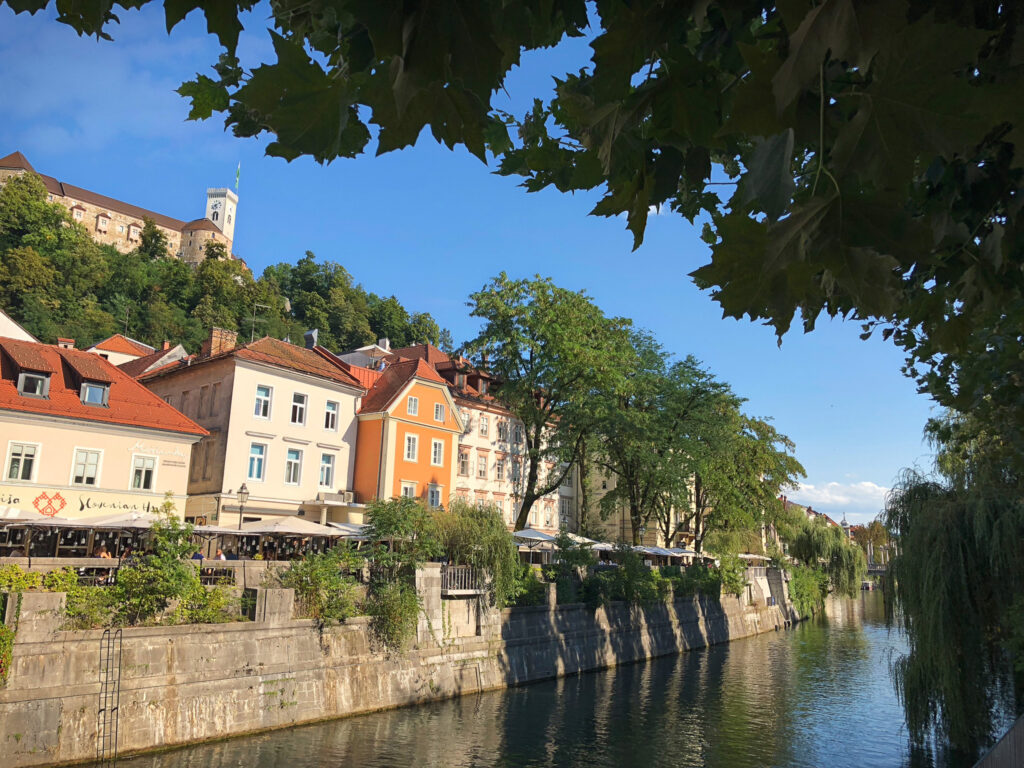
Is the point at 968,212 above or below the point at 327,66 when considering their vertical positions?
below

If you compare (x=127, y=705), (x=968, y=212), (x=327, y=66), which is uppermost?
(x=327, y=66)

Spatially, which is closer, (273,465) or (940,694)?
(940,694)

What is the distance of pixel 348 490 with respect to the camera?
1441 inches

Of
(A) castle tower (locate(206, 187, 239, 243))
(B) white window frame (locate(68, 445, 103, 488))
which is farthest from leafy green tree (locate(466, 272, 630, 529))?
(A) castle tower (locate(206, 187, 239, 243))

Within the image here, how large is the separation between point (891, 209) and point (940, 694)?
54.9 feet

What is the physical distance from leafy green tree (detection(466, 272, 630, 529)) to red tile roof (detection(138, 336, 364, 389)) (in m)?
6.84

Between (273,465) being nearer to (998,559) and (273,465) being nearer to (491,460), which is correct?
(491,460)

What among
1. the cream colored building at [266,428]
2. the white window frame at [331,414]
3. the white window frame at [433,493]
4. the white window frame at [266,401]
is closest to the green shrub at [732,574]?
the white window frame at [433,493]

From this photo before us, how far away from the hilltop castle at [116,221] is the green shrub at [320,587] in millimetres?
109942

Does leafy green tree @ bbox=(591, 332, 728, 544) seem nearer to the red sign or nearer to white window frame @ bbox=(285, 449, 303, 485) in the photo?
white window frame @ bbox=(285, 449, 303, 485)

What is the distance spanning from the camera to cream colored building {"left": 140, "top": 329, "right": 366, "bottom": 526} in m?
31.8

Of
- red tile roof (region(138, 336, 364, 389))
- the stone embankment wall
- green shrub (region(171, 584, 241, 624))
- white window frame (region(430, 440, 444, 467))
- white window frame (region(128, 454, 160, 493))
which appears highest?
red tile roof (region(138, 336, 364, 389))

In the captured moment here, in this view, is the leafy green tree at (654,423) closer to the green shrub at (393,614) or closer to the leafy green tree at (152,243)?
the green shrub at (393,614)

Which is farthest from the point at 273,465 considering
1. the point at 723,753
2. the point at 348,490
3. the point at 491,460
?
the point at 723,753
